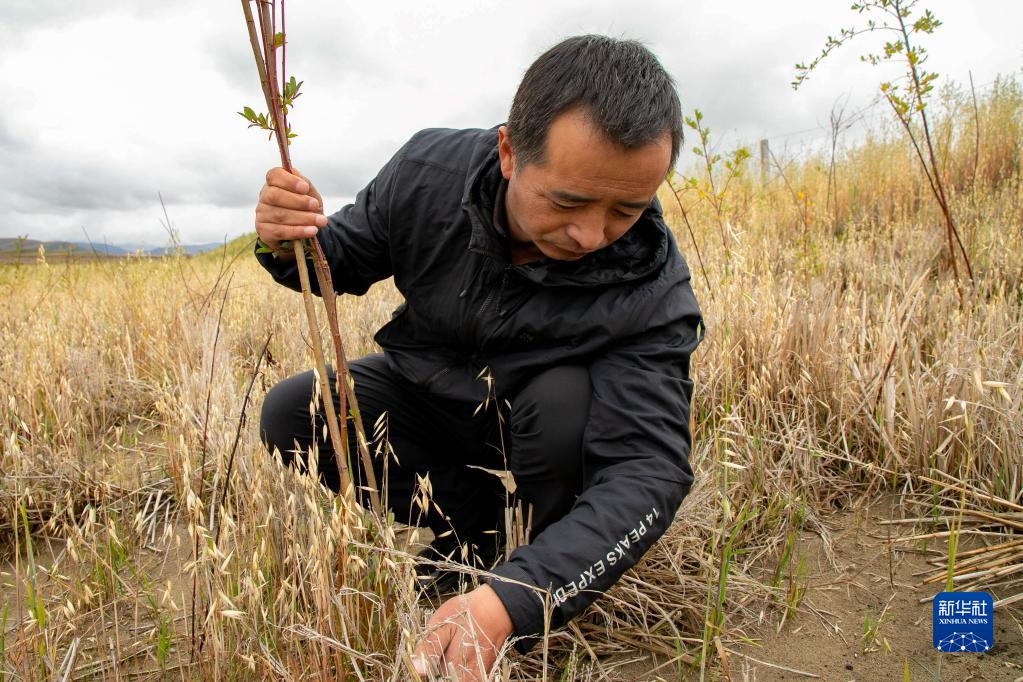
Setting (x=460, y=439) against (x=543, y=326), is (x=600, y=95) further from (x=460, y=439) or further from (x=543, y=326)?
(x=460, y=439)

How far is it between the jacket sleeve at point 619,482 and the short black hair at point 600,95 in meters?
0.45

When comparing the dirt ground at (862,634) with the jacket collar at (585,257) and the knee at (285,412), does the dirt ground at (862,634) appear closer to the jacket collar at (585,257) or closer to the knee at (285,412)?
the jacket collar at (585,257)

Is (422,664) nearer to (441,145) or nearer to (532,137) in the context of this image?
(532,137)

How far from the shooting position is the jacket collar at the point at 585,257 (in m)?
1.71

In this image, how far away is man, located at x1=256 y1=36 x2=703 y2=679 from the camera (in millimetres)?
1312

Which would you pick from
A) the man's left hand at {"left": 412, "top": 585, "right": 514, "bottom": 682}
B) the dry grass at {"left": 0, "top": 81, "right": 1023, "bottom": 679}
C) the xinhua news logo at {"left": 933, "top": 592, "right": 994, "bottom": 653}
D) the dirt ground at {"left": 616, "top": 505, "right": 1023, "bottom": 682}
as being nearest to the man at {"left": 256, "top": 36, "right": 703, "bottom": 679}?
the man's left hand at {"left": 412, "top": 585, "right": 514, "bottom": 682}

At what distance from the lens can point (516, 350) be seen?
72.5 inches

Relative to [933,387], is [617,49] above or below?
above

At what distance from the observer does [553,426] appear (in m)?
1.65

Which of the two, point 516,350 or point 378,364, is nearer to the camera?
point 516,350

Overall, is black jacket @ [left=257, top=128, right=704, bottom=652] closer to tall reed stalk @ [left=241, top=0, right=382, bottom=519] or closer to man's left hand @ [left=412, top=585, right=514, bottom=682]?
man's left hand @ [left=412, top=585, right=514, bottom=682]

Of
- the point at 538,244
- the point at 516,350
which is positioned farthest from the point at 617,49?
the point at 516,350

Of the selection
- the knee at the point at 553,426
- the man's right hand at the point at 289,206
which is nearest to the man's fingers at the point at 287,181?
the man's right hand at the point at 289,206

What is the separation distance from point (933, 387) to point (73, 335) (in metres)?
3.85
